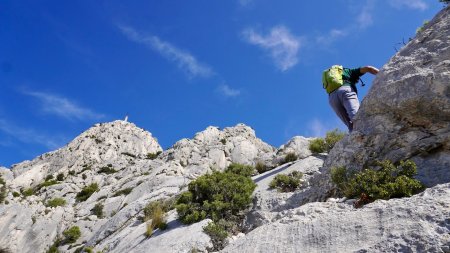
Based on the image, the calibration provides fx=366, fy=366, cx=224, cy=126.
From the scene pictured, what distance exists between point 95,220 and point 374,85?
22791 millimetres

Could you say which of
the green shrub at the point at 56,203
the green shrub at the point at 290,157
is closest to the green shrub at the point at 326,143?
the green shrub at the point at 290,157

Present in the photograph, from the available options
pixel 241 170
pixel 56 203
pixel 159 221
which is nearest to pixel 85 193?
pixel 56 203

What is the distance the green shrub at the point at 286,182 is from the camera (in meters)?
14.3

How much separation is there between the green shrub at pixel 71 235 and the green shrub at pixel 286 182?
54.3 ft

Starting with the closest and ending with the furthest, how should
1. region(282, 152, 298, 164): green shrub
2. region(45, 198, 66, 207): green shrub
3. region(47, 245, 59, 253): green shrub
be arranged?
region(282, 152, 298, 164): green shrub
region(47, 245, 59, 253): green shrub
region(45, 198, 66, 207): green shrub

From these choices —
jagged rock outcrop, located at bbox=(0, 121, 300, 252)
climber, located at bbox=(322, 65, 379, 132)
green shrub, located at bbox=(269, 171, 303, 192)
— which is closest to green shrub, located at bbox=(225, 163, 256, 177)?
jagged rock outcrop, located at bbox=(0, 121, 300, 252)

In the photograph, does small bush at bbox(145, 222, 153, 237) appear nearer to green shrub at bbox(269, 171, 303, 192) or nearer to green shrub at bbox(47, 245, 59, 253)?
green shrub at bbox(269, 171, 303, 192)

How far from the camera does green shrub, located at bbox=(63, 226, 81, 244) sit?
81.6 ft

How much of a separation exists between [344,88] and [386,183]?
4.67m

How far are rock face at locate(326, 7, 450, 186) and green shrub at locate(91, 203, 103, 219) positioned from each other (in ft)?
69.9

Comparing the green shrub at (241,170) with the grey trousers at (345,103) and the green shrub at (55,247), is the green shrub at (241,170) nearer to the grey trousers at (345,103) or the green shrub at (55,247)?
the grey trousers at (345,103)

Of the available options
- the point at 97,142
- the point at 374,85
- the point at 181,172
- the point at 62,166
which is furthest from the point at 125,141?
the point at 374,85

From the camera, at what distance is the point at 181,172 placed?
106 feet

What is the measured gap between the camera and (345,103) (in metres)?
11.9
